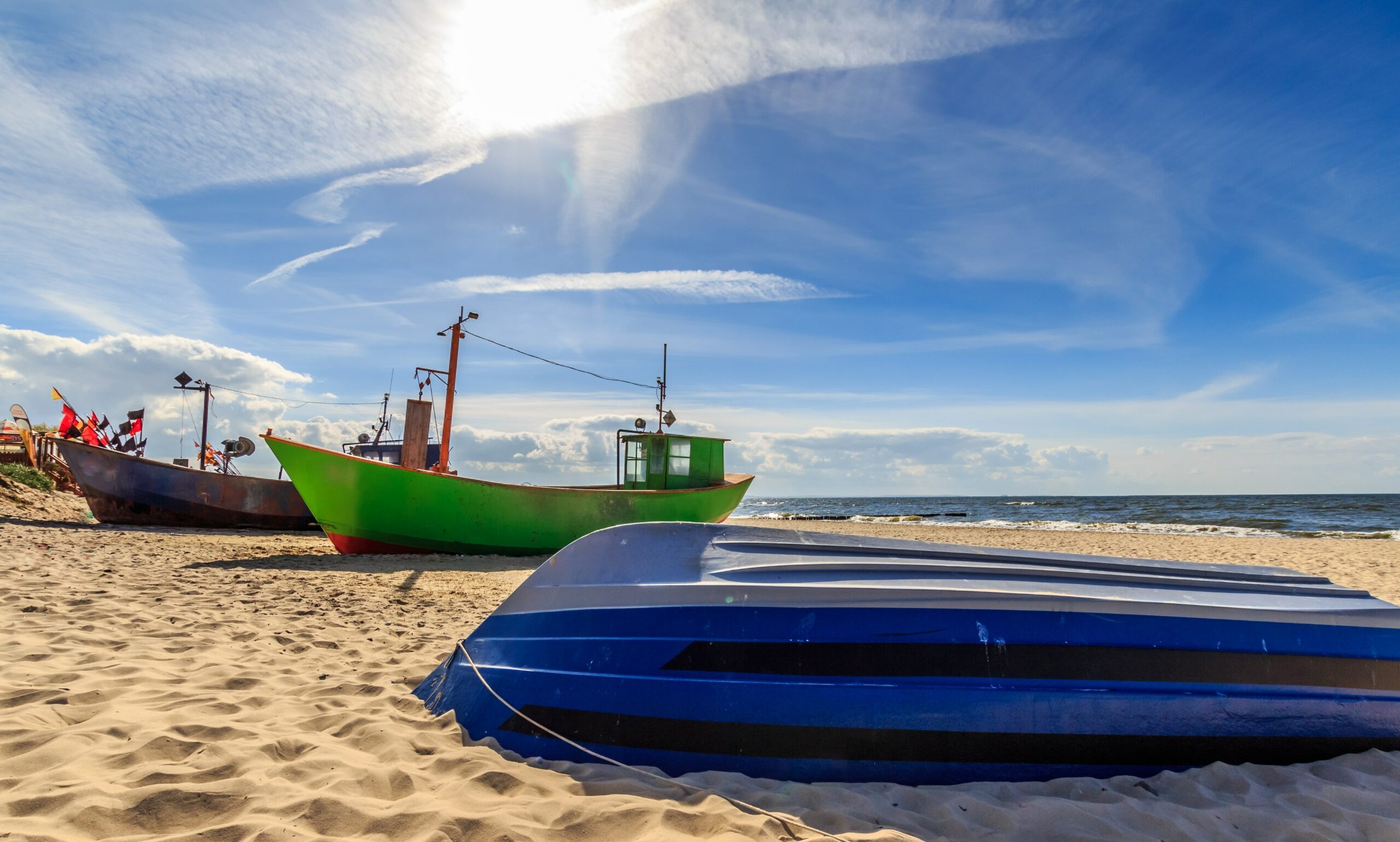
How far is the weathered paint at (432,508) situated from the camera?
11633mm

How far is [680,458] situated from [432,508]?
19.1 feet

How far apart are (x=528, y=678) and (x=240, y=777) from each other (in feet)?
3.71


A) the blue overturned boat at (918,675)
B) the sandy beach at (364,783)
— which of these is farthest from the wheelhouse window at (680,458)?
the blue overturned boat at (918,675)

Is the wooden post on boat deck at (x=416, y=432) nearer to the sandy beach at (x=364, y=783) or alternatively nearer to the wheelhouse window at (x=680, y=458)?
the wheelhouse window at (x=680, y=458)

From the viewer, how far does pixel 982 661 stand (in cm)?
289

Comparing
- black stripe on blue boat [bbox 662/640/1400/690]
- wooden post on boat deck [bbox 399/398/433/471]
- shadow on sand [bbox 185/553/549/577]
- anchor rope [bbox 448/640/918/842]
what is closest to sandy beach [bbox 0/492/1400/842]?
anchor rope [bbox 448/640/918/842]

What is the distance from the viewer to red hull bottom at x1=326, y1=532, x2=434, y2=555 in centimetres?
1199

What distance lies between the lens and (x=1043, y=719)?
2.85 metres

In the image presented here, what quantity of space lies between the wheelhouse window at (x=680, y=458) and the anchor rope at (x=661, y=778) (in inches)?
486

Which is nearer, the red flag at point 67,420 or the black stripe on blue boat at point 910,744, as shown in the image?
the black stripe on blue boat at point 910,744

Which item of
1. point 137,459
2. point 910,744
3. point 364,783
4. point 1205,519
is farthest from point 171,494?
point 1205,519

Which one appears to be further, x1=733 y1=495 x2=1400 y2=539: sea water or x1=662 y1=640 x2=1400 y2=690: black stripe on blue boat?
x1=733 y1=495 x2=1400 y2=539: sea water

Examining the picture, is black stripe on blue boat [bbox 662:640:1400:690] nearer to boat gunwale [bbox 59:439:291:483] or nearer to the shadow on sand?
the shadow on sand

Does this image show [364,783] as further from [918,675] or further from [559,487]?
[559,487]
